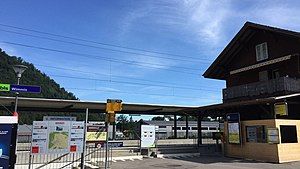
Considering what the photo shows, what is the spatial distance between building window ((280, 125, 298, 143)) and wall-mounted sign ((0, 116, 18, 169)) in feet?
49.2

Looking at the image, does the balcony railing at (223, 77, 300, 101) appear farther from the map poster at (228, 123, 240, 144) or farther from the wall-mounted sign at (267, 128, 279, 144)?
the wall-mounted sign at (267, 128, 279, 144)

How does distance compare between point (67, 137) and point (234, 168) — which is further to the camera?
point (234, 168)

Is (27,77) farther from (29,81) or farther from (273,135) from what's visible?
(273,135)

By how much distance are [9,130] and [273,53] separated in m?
19.9

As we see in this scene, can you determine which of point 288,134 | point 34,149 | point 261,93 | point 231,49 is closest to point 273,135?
point 288,134

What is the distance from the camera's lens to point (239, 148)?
19.9m

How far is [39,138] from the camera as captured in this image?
1191cm

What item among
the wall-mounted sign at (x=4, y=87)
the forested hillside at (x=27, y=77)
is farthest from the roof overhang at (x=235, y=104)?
the forested hillside at (x=27, y=77)

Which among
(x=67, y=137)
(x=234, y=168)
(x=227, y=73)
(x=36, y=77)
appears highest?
(x=36, y=77)

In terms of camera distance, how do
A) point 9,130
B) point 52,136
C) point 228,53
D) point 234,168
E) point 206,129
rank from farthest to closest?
point 206,129 < point 228,53 < point 234,168 < point 52,136 < point 9,130

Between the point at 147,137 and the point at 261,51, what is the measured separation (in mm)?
10887

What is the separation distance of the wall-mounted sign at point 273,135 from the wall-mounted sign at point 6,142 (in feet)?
46.6

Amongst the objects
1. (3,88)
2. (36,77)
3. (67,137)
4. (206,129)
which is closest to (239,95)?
(67,137)

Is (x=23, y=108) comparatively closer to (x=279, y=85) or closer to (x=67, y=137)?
(x=67, y=137)
